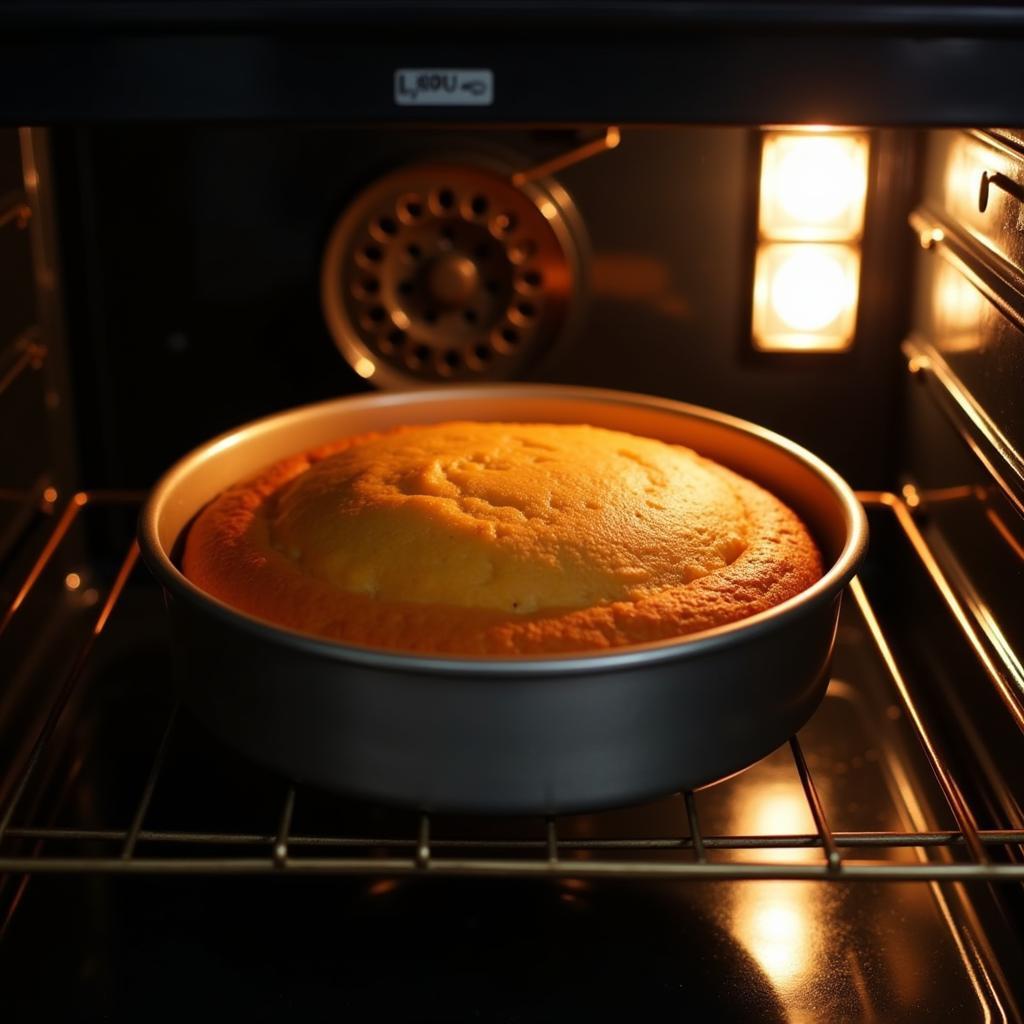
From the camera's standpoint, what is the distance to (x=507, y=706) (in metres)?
0.91

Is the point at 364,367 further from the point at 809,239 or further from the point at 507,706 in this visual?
the point at 507,706

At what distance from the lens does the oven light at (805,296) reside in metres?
1.54

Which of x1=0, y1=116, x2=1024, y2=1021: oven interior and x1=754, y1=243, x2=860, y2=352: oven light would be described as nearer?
x1=0, y1=116, x2=1024, y2=1021: oven interior

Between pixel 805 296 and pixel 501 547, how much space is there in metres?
0.66

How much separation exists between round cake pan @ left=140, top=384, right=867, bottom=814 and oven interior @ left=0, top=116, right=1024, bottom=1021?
0.19 ft

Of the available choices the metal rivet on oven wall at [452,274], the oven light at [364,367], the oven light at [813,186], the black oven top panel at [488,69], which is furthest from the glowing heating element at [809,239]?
the black oven top panel at [488,69]

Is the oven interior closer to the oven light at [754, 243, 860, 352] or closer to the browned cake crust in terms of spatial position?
the oven light at [754, 243, 860, 352]

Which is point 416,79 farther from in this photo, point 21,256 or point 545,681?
point 21,256

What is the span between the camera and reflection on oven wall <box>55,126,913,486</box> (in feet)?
4.96

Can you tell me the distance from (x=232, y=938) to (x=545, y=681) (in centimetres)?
43

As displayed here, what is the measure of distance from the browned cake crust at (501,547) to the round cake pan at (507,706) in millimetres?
74

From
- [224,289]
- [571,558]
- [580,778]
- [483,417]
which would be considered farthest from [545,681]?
[224,289]

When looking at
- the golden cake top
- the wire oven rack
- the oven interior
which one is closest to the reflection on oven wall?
the oven interior

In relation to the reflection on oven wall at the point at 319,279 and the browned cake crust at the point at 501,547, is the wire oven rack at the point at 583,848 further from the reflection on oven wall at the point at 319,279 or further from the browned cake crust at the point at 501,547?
the reflection on oven wall at the point at 319,279
